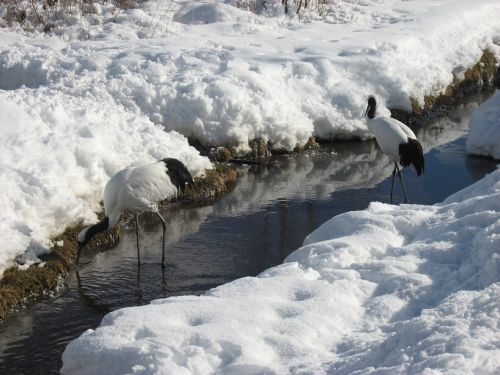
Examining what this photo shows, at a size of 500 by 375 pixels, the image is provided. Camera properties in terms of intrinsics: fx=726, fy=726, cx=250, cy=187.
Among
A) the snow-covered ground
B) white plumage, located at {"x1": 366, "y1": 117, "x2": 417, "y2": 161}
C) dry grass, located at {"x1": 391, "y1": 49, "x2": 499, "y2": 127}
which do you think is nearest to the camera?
the snow-covered ground

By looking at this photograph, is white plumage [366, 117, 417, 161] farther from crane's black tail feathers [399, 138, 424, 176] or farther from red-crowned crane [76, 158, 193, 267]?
red-crowned crane [76, 158, 193, 267]

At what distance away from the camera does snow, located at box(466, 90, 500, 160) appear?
13.1m

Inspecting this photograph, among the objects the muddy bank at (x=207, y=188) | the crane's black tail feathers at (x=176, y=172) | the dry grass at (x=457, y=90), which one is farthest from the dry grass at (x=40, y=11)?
the crane's black tail feathers at (x=176, y=172)

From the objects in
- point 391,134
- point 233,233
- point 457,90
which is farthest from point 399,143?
point 457,90

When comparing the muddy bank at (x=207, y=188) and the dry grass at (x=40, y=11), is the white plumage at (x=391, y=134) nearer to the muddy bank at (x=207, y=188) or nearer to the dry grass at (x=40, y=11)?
the muddy bank at (x=207, y=188)

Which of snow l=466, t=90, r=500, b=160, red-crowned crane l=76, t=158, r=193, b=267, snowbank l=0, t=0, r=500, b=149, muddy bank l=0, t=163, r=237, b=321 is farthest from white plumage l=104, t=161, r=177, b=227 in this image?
snow l=466, t=90, r=500, b=160

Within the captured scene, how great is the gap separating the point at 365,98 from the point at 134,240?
7023 mm

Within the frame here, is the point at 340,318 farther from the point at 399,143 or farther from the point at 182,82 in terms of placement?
the point at 182,82

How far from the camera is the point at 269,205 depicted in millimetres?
10758

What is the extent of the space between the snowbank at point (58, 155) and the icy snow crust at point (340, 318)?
329 cm

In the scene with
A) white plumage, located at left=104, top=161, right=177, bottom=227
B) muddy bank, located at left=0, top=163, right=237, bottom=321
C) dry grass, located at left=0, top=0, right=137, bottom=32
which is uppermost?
dry grass, located at left=0, top=0, right=137, bottom=32

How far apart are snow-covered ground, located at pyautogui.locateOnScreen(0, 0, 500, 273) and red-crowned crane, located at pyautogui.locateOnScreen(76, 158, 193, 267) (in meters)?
0.57

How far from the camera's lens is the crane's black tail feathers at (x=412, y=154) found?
1125 centimetres

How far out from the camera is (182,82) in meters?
13.2
